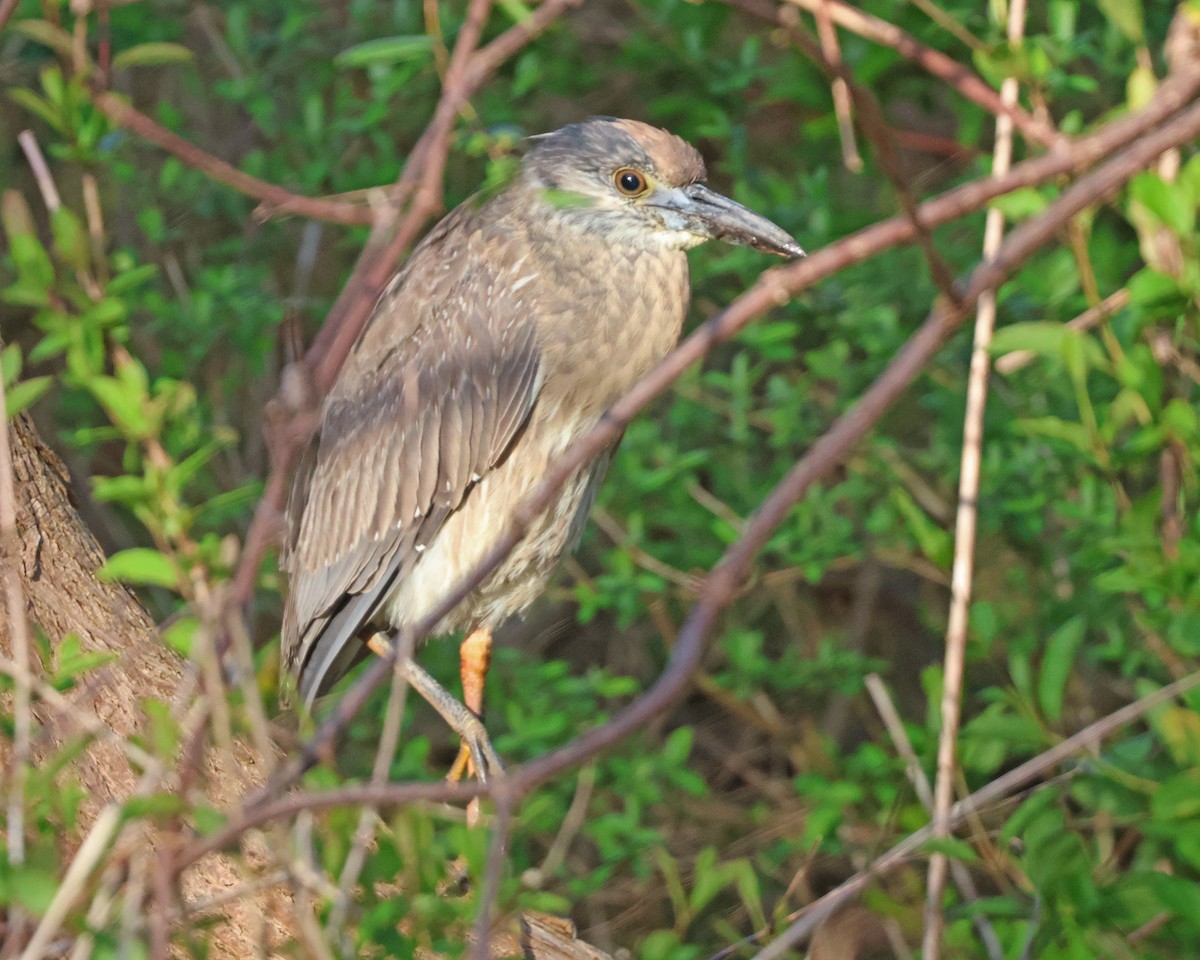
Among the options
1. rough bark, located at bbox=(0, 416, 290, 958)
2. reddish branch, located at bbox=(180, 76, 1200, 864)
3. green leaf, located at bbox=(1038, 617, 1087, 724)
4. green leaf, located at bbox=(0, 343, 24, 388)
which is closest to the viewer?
reddish branch, located at bbox=(180, 76, 1200, 864)

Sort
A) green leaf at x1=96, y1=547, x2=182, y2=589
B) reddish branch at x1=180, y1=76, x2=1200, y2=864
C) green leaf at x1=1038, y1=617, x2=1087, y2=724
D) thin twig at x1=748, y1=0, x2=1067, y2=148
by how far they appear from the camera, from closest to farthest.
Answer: reddish branch at x1=180, y1=76, x2=1200, y2=864 → thin twig at x1=748, y1=0, x2=1067, y2=148 → green leaf at x1=96, y1=547, x2=182, y2=589 → green leaf at x1=1038, y1=617, x2=1087, y2=724

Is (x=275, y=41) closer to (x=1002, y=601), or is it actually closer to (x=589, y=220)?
(x=589, y=220)

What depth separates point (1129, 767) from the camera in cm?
199

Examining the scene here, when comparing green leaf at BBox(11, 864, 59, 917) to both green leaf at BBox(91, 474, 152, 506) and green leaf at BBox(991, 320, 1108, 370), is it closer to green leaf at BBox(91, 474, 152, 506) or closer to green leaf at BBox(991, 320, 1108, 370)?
green leaf at BBox(91, 474, 152, 506)

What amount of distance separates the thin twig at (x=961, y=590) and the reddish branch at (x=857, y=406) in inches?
24.3

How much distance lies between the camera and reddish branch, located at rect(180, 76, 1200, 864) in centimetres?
115

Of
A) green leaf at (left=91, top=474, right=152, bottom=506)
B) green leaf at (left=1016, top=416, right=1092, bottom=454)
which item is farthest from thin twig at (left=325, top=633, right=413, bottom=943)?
green leaf at (left=1016, top=416, right=1092, bottom=454)

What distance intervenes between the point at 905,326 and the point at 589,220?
871mm

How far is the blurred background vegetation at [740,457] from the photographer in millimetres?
1800

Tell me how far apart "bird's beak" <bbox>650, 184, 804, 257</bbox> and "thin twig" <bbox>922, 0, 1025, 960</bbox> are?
0.92 meters

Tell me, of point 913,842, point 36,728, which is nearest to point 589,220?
point 36,728

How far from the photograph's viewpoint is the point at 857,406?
4.02 ft

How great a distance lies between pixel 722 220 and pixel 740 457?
0.85 m

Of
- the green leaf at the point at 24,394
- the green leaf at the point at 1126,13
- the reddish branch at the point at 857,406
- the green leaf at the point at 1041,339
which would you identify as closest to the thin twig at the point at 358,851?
the reddish branch at the point at 857,406
